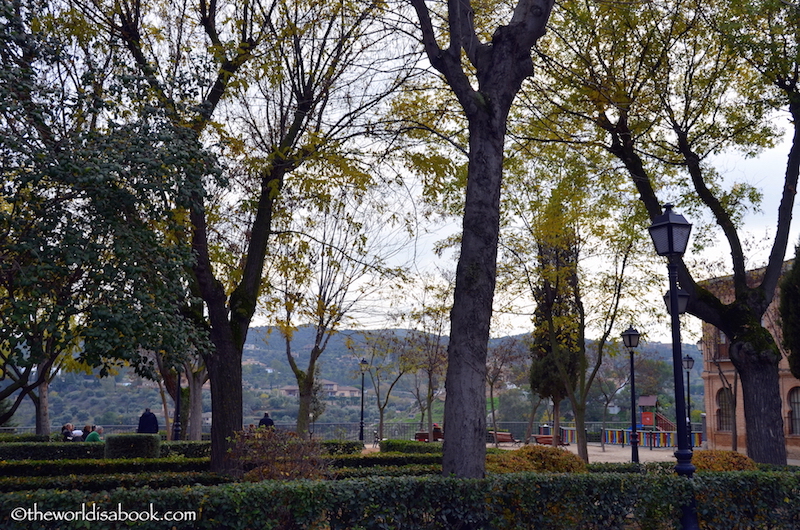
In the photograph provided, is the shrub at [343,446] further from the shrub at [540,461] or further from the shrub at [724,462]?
the shrub at [724,462]

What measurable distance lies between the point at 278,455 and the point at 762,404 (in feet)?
24.8

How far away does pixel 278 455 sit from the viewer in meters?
8.68

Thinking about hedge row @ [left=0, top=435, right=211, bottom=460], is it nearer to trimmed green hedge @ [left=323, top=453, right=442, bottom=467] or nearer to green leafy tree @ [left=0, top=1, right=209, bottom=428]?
trimmed green hedge @ [left=323, top=453, right=442, bottom=467]

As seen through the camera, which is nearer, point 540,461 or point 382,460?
point 540,461

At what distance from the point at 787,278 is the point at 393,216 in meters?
17.1

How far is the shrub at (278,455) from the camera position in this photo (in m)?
8.44

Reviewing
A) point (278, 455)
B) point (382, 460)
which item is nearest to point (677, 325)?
point (278, 455)

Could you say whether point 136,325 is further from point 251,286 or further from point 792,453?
point 792,453

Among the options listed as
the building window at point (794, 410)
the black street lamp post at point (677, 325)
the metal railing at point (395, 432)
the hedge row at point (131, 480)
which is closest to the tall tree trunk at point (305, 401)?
the metal railing at point (395, 432)

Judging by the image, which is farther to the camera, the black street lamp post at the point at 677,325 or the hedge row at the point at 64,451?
the hedge row at the point at 64,451

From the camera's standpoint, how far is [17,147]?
6.10m

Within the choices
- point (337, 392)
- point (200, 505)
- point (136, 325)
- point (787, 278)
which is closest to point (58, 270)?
point (136, 325)

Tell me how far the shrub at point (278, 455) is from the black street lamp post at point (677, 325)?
14.8 feet

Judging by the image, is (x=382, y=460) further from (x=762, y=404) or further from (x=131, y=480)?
(x=762, y=404)
